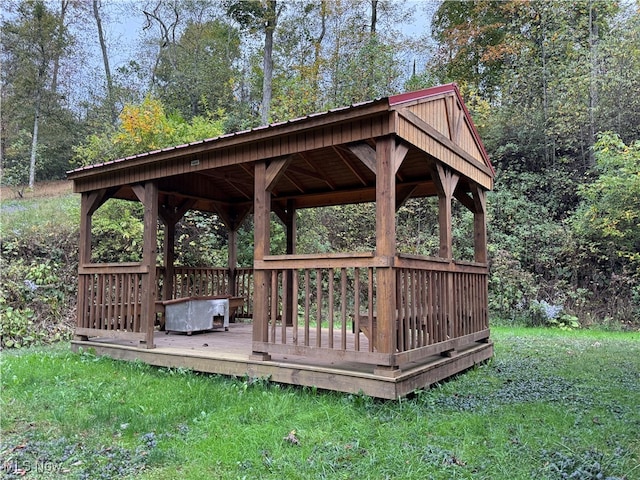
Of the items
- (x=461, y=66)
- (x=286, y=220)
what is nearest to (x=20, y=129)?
(x=286, y=220)

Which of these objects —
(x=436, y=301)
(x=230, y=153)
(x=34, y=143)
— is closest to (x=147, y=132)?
(x=230, y=153)

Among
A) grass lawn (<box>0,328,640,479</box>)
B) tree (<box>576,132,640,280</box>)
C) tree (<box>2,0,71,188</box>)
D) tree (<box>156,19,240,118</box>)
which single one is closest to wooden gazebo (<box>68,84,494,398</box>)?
grass lawn (<box>0,328,640,479</box>)

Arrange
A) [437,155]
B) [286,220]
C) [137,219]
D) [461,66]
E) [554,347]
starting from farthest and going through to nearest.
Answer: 1. [461,66]
2. [137,219]
3. [286,220]
4. [554,347]
5. [437,155]

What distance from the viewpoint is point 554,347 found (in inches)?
285

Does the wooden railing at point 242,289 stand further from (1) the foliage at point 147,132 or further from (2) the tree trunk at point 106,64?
(2) the tree trunk at point 106,64

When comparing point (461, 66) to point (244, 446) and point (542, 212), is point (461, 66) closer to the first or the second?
point (542, 212)

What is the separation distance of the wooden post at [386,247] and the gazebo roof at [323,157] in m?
0.14

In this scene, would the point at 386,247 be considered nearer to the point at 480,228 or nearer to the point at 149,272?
the point at 480,228

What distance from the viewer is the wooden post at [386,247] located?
3924 millimetres

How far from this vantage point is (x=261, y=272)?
4.83 meters

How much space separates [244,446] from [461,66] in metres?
16.5

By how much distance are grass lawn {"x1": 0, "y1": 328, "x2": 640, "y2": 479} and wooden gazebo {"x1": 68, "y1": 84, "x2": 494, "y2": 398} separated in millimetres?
305

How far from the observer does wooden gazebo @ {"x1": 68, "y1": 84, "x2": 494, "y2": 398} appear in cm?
405

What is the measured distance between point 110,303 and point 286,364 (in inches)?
121
